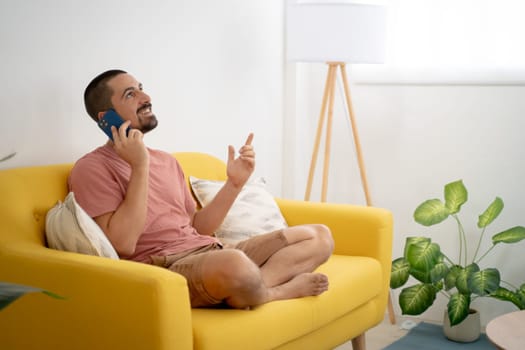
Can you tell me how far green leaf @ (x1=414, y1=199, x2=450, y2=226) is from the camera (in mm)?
3738

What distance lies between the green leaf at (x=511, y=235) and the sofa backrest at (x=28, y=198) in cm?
193

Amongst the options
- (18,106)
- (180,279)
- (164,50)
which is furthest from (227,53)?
(180,279)

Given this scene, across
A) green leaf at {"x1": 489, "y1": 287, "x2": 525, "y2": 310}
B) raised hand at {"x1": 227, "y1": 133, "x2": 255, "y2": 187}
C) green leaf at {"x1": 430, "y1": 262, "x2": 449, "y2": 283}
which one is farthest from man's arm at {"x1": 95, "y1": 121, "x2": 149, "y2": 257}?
green leaf at {"x1": 489, "y1": 287, "x2": 525, "y2": 310}

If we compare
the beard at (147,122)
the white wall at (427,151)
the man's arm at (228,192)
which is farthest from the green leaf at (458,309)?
the beard at (147,122)

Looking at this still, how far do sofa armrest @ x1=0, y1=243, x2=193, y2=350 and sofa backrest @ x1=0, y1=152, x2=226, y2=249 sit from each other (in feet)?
0.26

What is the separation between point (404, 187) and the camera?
4.19 m

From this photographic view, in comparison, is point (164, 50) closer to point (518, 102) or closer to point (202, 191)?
point (202, 191)

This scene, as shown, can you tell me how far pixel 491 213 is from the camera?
3707mm

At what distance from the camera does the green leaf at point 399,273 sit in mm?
3661

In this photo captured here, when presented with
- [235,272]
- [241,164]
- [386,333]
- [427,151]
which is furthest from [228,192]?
[427,151]

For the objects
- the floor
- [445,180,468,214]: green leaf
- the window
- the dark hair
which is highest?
the window

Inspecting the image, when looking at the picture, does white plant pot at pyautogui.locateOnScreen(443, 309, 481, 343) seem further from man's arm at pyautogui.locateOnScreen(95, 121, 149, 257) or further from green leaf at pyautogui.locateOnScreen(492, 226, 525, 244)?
man's arm at pyautogui.locateOnScreen(95, 121, 149, 257)

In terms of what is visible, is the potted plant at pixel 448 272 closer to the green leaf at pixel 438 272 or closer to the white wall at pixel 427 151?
the green leaf at pixel 438 272

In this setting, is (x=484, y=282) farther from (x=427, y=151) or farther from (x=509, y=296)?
(x=427, y=151)
